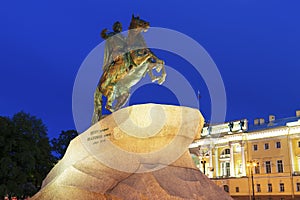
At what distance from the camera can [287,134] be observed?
154ft

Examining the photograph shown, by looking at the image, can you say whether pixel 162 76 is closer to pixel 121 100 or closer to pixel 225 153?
pixel 121 100

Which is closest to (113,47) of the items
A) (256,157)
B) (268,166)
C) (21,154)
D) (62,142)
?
(21,154)

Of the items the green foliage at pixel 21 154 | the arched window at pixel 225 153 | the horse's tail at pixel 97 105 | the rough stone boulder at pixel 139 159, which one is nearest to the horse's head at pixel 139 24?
the horse's tail at pixel 97 105

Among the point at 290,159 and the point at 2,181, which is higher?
the point at 290,159

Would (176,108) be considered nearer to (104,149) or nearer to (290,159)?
(104,149)

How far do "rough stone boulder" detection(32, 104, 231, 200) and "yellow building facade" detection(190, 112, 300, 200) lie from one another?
3377 cm

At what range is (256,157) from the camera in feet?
166

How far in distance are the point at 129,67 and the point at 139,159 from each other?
274cm

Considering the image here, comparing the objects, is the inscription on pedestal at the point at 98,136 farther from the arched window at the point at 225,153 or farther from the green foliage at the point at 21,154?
the arched window at the point at 225,153

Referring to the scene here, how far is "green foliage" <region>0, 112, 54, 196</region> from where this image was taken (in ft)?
79.8

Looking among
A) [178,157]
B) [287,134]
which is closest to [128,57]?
[178,157]

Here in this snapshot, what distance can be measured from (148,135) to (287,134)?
41158 mm

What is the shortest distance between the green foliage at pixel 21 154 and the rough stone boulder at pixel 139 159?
1594 cm

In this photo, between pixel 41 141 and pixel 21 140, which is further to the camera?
pixel 41 141
